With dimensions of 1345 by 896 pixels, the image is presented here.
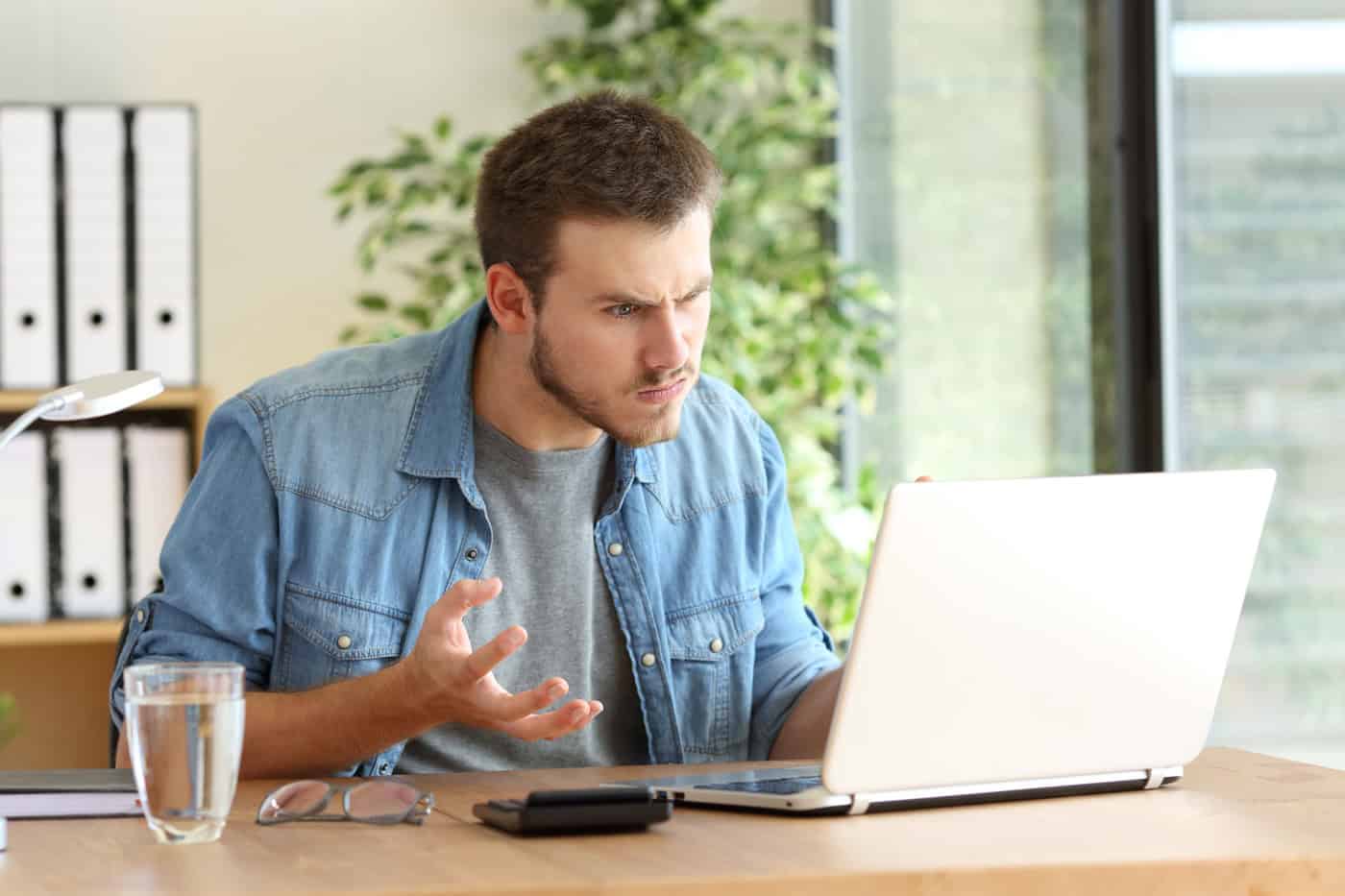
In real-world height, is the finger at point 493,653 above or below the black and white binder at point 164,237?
below

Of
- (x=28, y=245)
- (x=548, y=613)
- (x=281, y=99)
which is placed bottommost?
(x=548, y=613)

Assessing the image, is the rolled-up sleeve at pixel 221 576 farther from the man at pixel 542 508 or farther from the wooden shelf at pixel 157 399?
the wooden shelf at pixel 157 399

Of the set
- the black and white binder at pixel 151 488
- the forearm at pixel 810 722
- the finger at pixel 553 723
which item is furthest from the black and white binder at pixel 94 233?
the finger at pixel 553 723

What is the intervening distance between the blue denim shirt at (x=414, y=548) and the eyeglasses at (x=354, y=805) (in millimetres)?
371

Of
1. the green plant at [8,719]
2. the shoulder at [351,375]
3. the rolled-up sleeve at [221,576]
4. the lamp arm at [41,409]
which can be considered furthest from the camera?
the green plant at [8,719]

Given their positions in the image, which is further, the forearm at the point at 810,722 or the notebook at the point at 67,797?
the forearm at the point at 810,722

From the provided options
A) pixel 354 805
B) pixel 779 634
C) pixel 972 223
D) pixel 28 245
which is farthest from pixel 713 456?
pixel 28 245

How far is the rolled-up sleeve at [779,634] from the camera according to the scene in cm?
169

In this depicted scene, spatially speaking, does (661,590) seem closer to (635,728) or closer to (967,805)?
(635,728)

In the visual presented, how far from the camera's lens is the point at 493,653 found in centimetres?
118

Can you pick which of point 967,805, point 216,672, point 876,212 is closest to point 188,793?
point 216,672

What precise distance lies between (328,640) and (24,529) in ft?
4.16

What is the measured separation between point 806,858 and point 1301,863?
0.29m

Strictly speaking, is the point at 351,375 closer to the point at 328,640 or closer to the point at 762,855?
the point at 328,640
